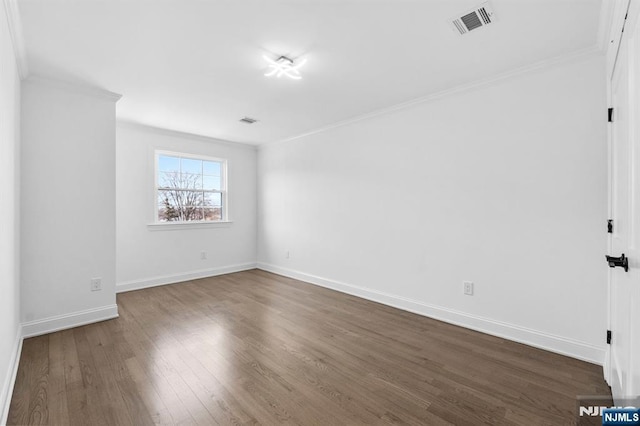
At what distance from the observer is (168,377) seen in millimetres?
2098

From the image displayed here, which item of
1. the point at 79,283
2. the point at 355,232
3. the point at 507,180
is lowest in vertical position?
the point at 79,283

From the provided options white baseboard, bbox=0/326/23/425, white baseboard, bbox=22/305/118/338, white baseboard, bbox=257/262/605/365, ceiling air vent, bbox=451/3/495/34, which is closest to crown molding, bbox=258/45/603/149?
ceiling air vent, bbox=451/3/495/34

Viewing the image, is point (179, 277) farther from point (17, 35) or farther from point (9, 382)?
point (17, 35)

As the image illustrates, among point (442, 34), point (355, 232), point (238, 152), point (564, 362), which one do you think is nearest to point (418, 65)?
point (442, 34)

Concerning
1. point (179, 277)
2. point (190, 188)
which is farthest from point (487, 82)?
point (179, 277)

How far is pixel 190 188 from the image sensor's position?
203 inches

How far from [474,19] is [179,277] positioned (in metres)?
5.06

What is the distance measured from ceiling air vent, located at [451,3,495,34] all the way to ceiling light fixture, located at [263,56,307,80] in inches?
48.0

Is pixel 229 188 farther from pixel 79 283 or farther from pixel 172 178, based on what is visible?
pixel 79 283

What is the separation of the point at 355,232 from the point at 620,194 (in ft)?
9.07

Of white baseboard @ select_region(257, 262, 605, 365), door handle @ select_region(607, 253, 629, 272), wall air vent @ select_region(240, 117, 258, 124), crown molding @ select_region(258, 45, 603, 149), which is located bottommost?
white baseboard @ select_region(257, 262, 605, 365)

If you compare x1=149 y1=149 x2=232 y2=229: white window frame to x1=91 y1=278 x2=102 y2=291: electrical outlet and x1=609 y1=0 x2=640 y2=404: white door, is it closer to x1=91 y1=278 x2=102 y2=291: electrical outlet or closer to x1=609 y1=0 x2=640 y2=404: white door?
x1=91 y1=278 x2=102 y2=291: electrical outlet

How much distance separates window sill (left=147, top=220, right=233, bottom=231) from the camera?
463 centimetres

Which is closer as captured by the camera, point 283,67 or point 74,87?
point 283,67
